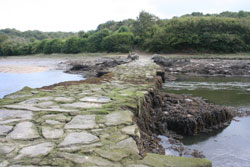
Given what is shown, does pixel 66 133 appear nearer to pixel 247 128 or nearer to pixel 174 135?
pixel 174 135

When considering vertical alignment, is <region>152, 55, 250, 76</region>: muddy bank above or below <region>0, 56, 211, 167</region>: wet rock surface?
below

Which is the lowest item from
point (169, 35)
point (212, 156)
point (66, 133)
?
point (212, 156)

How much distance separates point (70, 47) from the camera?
128 ft

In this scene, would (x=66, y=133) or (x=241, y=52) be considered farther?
(x=241, y=52)

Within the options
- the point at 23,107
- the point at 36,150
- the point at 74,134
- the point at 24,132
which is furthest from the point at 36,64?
the point at 36,150

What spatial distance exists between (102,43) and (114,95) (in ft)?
108

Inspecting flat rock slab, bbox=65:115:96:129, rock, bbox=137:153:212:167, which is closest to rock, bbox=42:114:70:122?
flat rock slab, bbox=65:115:96:129

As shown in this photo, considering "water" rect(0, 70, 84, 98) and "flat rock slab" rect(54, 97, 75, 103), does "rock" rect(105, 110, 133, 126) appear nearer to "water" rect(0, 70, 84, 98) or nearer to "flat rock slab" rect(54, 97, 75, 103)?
"flat rock slab" rect(54, 97, 75, 103)

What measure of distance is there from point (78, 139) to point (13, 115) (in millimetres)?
1094

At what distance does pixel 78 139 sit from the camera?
7.61 ft

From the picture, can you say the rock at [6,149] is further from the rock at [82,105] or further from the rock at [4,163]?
the rock at [82,105]

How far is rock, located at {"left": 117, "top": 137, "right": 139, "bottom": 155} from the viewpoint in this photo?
2154mm

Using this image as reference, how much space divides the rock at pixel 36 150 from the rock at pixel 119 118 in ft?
2.47

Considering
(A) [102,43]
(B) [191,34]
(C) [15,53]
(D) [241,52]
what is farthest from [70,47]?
(D) [241,52]
